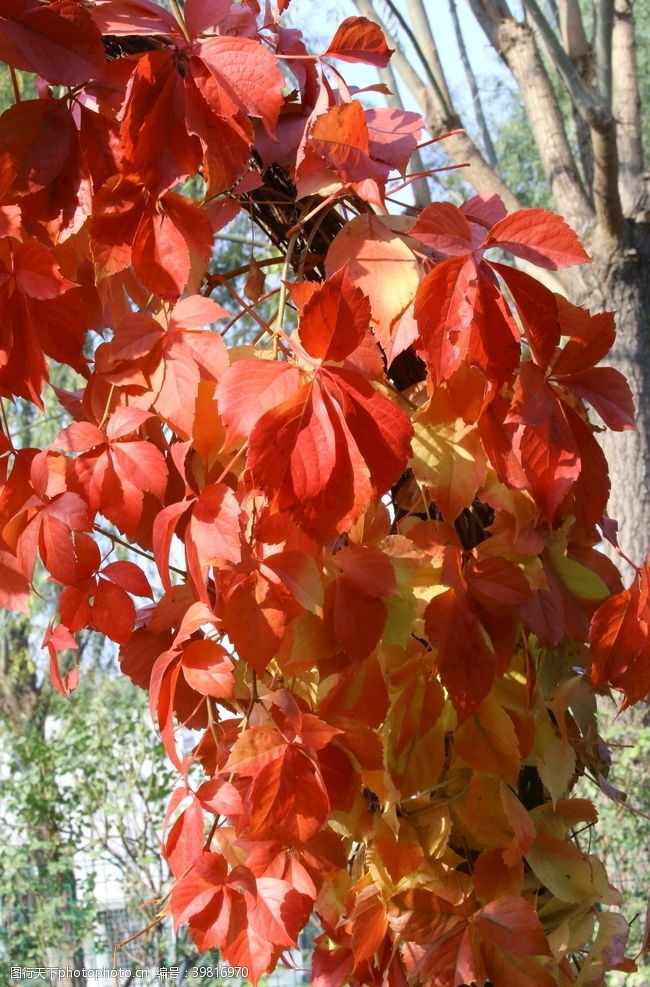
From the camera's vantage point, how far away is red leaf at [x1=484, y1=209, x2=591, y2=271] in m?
0.46

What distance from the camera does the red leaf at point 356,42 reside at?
0.57 meters

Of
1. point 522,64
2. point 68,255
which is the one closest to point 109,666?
point 522,64

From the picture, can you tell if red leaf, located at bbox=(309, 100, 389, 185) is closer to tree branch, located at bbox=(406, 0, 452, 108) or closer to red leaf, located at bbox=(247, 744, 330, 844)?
red leaf, located at bbox=(247, 744, 330, 844)

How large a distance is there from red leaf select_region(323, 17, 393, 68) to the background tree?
2378mm

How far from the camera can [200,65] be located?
17.9 inches

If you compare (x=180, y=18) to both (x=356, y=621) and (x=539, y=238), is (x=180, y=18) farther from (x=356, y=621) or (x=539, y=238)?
(x=356, y=621)

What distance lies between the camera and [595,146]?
2820mm

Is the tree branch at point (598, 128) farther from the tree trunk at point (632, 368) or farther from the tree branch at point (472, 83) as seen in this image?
the tree branch at point (472, 83)

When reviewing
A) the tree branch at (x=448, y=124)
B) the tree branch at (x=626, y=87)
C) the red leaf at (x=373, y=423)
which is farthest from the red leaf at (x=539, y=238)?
the tree branch at (x=626, y=87)

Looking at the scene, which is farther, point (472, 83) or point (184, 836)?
point (472, 83)

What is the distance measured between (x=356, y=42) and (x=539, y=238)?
205 mm

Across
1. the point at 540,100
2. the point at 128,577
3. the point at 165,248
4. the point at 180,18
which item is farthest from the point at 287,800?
the point at 540,100

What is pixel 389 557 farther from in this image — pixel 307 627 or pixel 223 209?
pixel 223 209

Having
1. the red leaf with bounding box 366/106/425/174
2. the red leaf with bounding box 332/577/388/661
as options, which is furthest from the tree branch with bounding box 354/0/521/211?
the red leaf with bounding box 332/577/388/661
